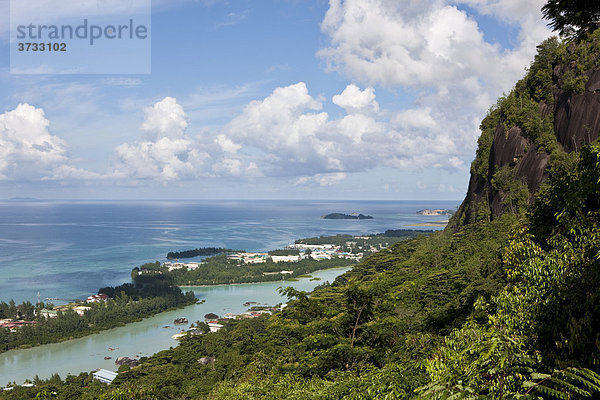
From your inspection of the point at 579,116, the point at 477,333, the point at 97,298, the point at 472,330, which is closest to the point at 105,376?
the point at 97,298

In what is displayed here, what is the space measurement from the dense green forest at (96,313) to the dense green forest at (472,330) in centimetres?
2057

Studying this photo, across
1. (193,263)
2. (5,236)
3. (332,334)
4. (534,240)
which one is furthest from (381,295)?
(5,236)

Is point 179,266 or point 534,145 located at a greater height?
point 534,145

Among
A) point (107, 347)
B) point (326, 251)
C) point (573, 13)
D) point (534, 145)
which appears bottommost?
point (107, 347)

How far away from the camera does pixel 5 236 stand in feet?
488

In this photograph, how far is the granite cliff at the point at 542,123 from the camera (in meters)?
32.4

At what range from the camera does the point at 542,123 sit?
37.1 m

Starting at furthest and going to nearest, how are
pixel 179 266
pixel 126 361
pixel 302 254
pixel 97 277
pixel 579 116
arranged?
pixel 302 254 < pixel 179 266 < pixel 97 277 < pixel 126 361 < pixel 579 116

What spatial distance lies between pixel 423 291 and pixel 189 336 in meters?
27.1

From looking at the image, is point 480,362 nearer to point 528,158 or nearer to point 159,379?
point 159,379

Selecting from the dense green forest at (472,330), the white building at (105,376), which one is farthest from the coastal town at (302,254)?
the dense green forest at (472,330)

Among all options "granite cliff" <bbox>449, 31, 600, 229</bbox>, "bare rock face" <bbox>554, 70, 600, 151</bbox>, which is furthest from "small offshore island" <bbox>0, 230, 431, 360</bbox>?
"bare rock face" <bbox>554, 70, 600, 151</bbox>

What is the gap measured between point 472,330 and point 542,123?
122 feet

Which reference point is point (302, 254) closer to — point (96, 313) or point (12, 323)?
point (96, 313)
